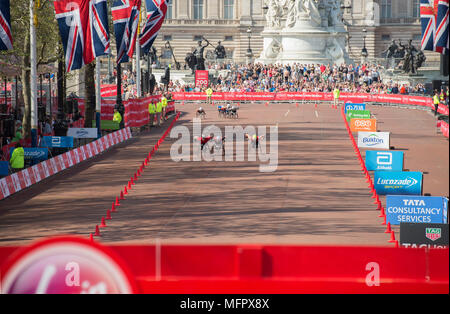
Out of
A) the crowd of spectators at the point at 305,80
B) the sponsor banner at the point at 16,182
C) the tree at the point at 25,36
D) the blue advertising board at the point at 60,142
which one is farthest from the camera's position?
→ the crowd of spectators at the point at 305,80

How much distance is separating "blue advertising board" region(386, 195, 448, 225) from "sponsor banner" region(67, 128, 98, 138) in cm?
2115

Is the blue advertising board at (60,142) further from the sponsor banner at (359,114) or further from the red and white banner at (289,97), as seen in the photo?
Result: the red and white banner at (289,97)

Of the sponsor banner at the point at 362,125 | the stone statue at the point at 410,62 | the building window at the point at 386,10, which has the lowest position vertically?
the sponsor banner at the point at 362,125

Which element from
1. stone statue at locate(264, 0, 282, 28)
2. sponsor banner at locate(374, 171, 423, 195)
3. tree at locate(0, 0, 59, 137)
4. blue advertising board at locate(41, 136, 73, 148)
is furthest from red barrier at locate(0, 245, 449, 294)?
stone statue at locate(264, 0, 282, 28)

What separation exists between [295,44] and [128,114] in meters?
46.2

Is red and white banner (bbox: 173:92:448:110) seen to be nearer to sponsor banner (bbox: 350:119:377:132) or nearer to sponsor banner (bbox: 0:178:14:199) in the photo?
sponsor banner (bbox: 350:119:377:132)

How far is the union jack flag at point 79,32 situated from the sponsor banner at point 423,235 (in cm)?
1889

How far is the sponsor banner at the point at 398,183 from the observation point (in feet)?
85.6

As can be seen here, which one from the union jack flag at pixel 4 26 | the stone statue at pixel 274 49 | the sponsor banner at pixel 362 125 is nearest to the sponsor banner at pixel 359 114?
the sponsor banner at pixel 362 125

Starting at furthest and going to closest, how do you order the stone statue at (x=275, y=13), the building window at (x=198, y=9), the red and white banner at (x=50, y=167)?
the building window at (x=198, y=9)
the stone statue at (x=275, y=13)
the red and white banner at (x=50, y=167)

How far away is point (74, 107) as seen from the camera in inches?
2277

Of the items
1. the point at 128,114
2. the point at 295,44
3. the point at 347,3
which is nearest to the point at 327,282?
the point at 128,114

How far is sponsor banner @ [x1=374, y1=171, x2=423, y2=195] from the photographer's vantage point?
2608cm
